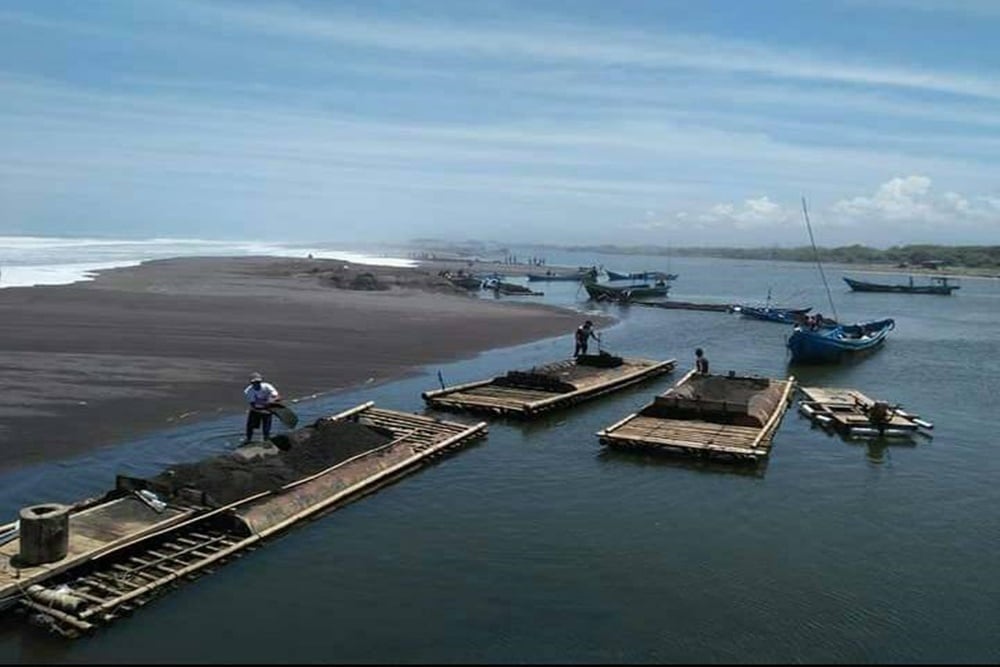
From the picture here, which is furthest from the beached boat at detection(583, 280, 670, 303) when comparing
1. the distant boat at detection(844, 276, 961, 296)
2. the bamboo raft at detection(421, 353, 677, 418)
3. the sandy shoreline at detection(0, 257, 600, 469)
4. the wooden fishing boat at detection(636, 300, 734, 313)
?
the bamboo raft at detection(421, 353, 677, 418)

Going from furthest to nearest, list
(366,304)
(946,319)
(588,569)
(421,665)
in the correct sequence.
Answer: (946,319)
(366,304)
(588,569)
(421,665)

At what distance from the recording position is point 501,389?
73.9ft

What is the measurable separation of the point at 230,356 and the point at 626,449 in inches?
534

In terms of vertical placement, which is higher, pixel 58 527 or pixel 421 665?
pixel 58 527

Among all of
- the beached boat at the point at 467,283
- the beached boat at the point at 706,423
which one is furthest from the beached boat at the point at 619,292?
the beached boat at the point at 706,423

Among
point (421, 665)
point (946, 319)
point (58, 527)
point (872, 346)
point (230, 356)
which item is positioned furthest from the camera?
point (946, 319)

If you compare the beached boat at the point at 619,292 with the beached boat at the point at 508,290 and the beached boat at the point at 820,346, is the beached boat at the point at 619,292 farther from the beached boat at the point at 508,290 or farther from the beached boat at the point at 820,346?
the beached boat at the point at 820,346

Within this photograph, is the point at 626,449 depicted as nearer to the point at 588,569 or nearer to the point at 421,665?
the point at 588,569

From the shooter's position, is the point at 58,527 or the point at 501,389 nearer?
the point at 58,527

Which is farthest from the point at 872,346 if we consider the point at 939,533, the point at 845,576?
the point at 845,576

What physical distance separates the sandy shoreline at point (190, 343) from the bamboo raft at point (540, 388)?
367 cm

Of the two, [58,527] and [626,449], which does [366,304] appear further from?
[58,527]

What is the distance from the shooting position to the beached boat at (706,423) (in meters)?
16.9

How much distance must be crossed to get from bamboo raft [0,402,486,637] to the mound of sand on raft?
21cm
